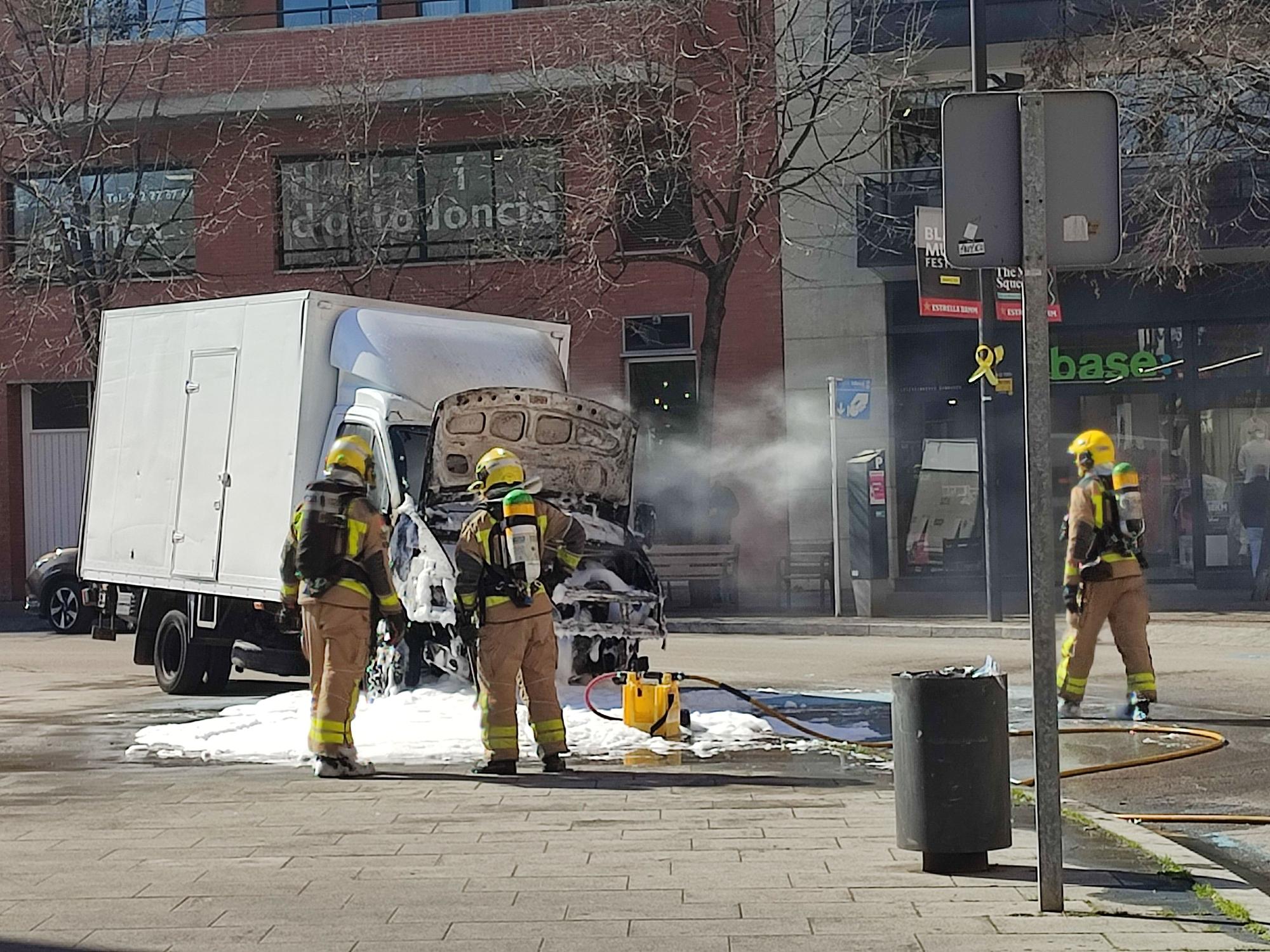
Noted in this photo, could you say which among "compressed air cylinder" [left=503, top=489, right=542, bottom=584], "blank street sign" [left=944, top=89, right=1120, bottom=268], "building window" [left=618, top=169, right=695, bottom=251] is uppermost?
"building window" [left=618, top=169, right=695, bottom=251]

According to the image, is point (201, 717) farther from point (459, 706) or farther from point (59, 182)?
point (59, 182)

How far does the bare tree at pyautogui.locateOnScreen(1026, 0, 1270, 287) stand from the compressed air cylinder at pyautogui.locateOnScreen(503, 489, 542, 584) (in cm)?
1393

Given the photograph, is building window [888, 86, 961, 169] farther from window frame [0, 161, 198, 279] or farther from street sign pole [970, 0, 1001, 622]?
window frame [0, 161, 198, 279]

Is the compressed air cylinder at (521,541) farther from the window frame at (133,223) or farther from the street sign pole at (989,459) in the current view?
the window frame at (133,223)

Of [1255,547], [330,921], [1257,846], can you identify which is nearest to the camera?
[330,921]

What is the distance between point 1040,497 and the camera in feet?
19.6

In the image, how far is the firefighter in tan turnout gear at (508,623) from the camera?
9.88 meters

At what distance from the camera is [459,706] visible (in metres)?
12.4

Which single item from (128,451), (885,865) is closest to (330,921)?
(885,865)

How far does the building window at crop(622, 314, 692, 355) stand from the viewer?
26312 mm

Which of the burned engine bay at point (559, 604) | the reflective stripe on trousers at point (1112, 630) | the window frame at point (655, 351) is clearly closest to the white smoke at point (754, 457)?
the window frame at point (655, 351)

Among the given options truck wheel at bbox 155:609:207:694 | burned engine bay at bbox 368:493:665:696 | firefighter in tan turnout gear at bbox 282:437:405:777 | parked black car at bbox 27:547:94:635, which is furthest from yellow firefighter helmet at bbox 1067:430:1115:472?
parked black car at bbox 27:547:94:635

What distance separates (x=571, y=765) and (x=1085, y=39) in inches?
640

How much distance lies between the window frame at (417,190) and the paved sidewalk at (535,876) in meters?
17.8
